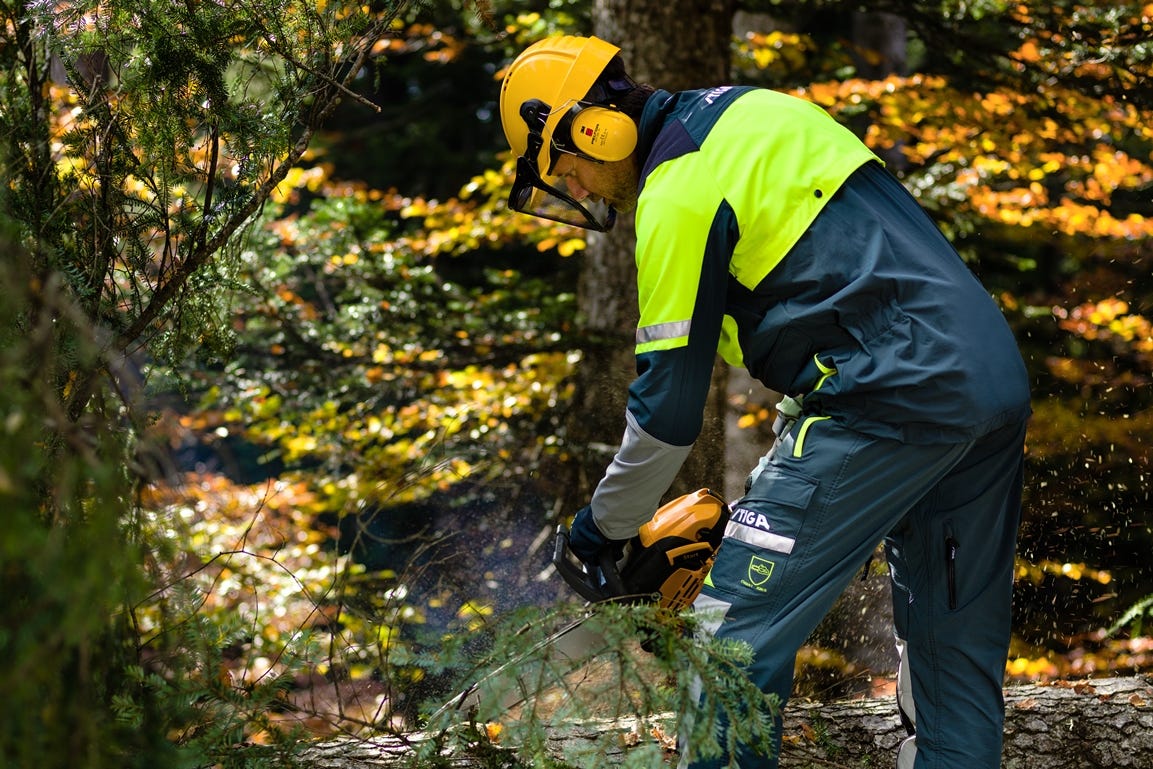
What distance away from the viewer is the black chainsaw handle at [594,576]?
2604 mm

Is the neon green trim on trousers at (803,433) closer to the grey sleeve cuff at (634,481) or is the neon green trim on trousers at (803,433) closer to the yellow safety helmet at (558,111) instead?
the grey sleeve cuff at (634,481)

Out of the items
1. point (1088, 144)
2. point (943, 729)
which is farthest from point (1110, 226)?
point (943, 729)

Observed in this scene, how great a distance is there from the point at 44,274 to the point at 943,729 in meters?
2.57

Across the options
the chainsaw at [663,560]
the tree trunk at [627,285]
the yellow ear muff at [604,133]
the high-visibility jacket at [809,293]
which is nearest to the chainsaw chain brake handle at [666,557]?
the chainsaw at [663,560]

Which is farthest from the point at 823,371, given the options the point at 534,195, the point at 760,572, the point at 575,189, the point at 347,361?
the point at 347,361

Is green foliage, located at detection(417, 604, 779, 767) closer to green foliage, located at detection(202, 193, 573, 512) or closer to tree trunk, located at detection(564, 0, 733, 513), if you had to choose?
tree trunk, located at detection(564, 0, 733, 513)

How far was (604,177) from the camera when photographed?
2.67m

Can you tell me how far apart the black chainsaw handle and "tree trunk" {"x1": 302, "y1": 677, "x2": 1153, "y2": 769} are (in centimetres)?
61

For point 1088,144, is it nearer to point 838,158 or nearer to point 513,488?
point 513,488

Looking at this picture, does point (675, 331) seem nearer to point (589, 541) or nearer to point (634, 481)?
point (634, 481)

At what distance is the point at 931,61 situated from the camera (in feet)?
21.6

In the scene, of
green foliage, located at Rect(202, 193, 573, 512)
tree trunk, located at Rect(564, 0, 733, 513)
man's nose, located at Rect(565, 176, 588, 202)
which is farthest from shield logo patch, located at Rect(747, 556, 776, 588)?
green foliage, located at Rect(202, 193, 573, 512)

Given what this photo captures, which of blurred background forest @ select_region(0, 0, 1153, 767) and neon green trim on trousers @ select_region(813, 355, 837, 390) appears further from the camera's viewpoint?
neon green trim on trousers @ select_region(813, 355, 837, 390)

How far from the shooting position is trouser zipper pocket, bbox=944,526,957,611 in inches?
98.3
